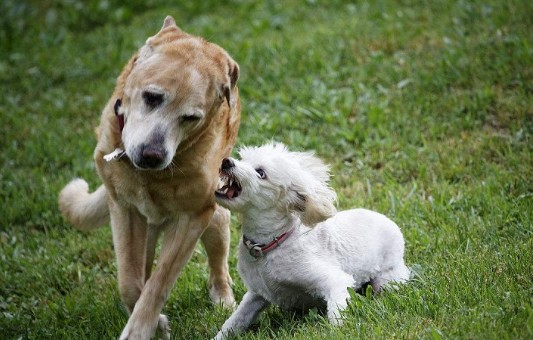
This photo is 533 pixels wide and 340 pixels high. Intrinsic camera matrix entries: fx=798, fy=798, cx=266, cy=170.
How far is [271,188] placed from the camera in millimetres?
4703

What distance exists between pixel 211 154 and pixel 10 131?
168 inches

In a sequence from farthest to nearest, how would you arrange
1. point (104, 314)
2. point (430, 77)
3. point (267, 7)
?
point (267, 7)
point (430, 77)
point (104, 314)

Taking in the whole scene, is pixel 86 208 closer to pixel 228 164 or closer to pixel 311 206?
pixel 228 164

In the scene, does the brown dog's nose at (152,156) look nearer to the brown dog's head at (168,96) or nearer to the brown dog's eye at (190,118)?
the brown dog's head at (168,96)

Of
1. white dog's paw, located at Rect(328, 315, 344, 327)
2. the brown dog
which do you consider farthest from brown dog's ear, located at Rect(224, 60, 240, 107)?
white dog's paw, located at Rect(328, 315, 344, 327)

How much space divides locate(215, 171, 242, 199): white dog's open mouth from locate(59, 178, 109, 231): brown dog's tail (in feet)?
4.32

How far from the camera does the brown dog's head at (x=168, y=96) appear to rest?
448cm

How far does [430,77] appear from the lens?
7.93 m

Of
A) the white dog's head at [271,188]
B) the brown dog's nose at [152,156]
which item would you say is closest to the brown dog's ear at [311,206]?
the white dog's head at [271,188]

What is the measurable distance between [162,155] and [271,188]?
689mm

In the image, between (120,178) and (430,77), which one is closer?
(120,178)

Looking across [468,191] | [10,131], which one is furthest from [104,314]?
[10,131]

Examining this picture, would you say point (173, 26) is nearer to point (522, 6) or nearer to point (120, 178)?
point (120, 178)

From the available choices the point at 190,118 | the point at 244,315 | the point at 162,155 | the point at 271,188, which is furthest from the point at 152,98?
the point at 244,315
